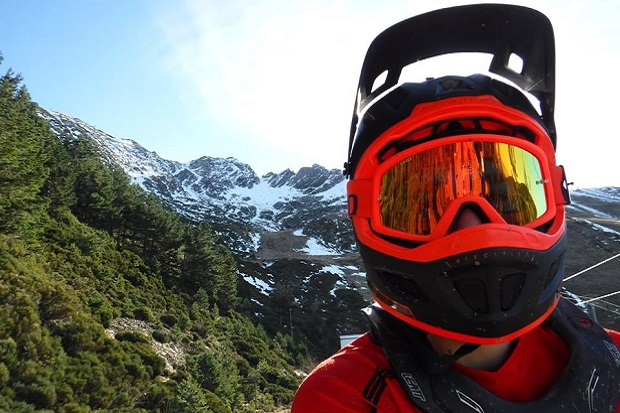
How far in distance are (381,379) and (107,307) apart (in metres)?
20.4

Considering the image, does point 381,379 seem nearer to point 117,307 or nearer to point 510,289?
point 510,289

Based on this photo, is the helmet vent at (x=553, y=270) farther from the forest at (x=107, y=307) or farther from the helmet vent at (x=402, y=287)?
the forest at (x=107, y=307)

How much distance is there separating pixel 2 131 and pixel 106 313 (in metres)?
11.1

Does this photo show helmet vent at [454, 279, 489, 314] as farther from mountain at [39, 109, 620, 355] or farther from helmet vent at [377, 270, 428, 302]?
mountain at [39, 109, 620, 355]

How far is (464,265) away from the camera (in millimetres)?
1222

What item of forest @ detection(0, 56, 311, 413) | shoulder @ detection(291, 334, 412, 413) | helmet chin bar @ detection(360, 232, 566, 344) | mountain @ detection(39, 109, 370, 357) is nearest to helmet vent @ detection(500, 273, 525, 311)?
helmet chin bar @ detection(360, 232, 566, 344)

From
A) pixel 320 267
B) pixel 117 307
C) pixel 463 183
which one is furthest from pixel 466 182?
pixel 320 267

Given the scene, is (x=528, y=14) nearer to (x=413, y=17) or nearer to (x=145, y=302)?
(x=413, y=17)

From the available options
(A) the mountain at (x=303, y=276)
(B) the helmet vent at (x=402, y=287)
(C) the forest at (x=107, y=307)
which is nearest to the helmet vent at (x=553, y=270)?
(B) the helmet vent at (x=402, y=287)

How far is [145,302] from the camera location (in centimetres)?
2422

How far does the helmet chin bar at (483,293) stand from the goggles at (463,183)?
140mm

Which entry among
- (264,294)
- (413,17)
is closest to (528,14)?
(413,17)

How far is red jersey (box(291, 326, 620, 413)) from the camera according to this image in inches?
48.2

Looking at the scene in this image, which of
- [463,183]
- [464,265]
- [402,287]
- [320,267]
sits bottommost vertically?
[320,267]
